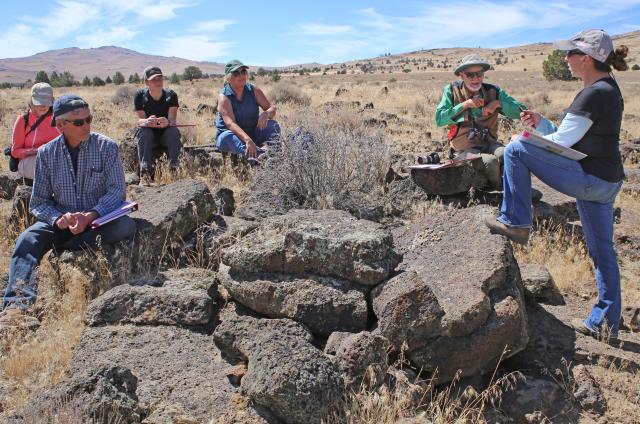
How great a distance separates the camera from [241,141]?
7176mm

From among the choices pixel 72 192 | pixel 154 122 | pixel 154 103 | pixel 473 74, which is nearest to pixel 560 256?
pixel 473 74

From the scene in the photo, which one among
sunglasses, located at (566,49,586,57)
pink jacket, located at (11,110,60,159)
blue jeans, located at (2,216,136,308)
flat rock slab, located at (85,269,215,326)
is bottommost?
flat rock slab, located at (85,269,215,326)

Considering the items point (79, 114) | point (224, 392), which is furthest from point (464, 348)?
point (79, 114)

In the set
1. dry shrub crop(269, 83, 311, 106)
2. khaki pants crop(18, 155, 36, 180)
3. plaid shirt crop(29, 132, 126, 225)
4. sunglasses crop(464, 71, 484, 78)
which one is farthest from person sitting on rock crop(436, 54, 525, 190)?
dry shrub crop(269, 83, 311, 106)

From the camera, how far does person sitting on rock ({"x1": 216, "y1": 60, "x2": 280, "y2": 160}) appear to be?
7.03 meters

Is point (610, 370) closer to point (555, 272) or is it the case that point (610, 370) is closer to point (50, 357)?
point (555, 272)

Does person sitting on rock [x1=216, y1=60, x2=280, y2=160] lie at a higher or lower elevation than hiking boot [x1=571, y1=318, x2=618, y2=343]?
higher

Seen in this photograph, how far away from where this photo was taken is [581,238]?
548cm

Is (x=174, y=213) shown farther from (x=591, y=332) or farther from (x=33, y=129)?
(x=591, y=332)

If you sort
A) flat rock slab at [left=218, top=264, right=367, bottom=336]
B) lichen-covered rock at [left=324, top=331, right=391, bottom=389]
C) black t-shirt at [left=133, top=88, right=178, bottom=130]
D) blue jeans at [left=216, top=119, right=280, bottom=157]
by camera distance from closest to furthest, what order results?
1. lichen-covered rock at [left=324, top=331, right=391, bottom=389]
2. flat rock slab at [left=218, top=264, right=367, bottom=336]
3. blue jeans at [left=216, top=119, right=280, bottom=157]
4. black t-shirt at [left=133, top=88, right=178, bottom=130]

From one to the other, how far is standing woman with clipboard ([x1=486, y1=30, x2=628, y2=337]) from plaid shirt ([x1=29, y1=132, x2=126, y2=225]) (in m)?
2.97

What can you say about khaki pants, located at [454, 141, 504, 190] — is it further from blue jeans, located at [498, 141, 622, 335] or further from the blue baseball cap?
the blue baseball cap

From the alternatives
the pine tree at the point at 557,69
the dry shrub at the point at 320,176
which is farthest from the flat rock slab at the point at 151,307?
the pine tree at the point at 557,69

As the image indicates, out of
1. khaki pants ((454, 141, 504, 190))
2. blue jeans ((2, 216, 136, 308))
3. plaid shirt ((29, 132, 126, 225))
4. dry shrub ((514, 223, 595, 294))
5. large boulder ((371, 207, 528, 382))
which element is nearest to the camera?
large boulder ((371, 207, 528, 382))
